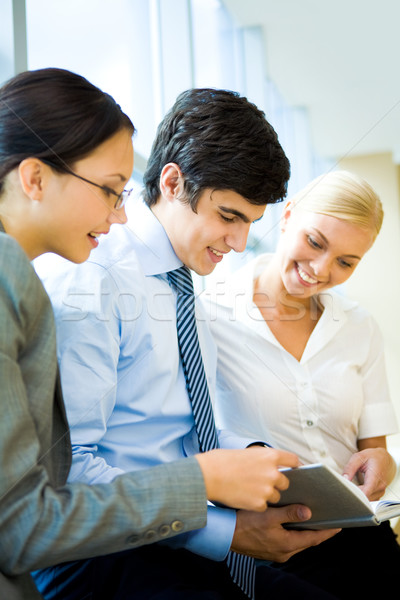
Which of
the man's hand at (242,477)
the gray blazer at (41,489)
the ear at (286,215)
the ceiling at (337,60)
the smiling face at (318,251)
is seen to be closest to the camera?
the gray blazer at (41,489)

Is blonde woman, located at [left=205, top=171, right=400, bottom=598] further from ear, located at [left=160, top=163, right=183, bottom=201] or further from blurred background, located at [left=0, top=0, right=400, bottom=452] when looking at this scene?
blurred background, located at [left=0, top=0, right=400, bottom=452]

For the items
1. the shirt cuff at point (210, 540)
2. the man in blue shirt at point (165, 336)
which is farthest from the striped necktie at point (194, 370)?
the shirt cuff at point (210, 540)

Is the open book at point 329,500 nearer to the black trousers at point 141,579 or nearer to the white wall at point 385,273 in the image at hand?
the black trousers at point 141,579

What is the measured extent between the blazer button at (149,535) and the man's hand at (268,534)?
0.32m

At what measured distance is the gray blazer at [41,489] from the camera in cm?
68

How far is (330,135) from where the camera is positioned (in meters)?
5.83

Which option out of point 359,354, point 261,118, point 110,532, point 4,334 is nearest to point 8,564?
point 110,532

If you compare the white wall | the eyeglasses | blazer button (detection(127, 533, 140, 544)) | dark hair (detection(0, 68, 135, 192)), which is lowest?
the white wall

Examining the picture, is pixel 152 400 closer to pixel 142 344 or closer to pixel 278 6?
pixel 142 344

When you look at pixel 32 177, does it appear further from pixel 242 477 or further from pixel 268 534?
pixel 268 534

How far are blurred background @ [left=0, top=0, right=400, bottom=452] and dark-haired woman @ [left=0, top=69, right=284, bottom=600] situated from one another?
1.70ft

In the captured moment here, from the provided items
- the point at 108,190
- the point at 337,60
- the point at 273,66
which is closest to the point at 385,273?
the point at 337,60

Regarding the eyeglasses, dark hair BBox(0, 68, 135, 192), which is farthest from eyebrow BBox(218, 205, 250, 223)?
dark hair BBox(0, 68, 135, 192)

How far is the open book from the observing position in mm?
881
